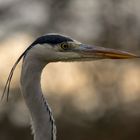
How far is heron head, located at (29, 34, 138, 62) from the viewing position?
516cm

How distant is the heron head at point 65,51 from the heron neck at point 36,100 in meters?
0.08

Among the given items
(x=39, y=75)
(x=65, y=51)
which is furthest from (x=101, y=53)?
(x=39, y=75)

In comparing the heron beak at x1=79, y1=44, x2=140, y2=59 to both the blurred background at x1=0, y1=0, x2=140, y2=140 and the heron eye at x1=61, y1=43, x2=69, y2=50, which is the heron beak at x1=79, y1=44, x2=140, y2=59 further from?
the blurred background at x1=0, y1=0, x2=140, y2=140

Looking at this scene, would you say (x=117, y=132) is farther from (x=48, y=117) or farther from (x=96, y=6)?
(x=48, y=117)

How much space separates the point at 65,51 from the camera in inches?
208

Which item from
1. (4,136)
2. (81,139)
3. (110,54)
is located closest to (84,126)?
(81,139)

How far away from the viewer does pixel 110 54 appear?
208 inches

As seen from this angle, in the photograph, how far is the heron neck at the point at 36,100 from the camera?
513 cm

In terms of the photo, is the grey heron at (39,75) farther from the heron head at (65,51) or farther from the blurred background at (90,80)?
the blurred background at (90,80)

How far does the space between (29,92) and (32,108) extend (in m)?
0.10

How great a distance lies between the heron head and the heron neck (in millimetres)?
77

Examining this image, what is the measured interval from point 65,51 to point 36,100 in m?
0.36

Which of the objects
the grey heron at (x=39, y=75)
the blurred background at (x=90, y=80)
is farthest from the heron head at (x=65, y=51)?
the blurred background at (x=90, y=80)

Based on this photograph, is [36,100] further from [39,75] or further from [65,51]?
[65,51]
